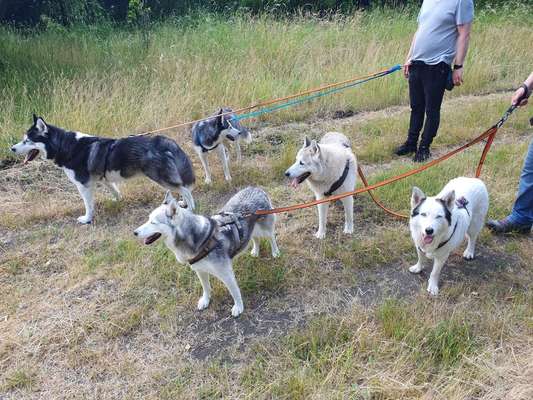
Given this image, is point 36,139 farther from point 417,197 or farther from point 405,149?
point 405,149

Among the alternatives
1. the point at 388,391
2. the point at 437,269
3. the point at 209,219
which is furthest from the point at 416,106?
the point at 388,391

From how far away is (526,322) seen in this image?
10.1 ft

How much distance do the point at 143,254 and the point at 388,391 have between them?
2.43 meters

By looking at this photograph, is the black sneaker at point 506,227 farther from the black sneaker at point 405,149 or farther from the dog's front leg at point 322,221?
the black sneaker at point 405,149

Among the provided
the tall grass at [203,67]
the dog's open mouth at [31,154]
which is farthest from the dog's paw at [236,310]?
the tall grass at [203,67]

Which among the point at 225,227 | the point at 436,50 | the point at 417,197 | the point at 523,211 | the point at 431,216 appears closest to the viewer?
the point at 431,216

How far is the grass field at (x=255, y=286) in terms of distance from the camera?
278 centimetres

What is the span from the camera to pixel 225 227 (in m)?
3.21

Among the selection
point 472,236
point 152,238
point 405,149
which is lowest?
point 405,149

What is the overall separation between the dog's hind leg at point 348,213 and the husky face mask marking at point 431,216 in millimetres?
1016

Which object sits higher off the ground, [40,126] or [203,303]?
[40,126]

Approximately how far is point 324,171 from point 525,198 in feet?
6.16

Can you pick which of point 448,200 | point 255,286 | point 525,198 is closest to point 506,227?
point 525,198

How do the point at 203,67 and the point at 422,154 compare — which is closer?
the point at 422,154
